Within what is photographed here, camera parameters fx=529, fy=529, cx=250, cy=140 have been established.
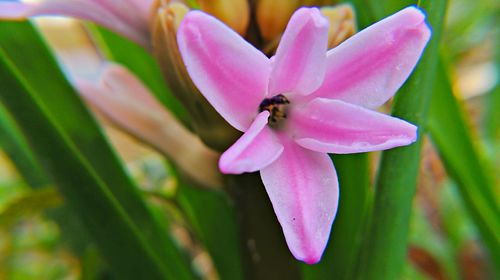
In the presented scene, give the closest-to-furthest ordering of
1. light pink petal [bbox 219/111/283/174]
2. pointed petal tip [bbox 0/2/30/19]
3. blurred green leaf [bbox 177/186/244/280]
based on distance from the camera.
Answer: light pink petal [bbox 219/111/283/174] → pointed petal tip [bbox 0/2/30/19] → blurred green leaf [bbox 177/186/244/280]

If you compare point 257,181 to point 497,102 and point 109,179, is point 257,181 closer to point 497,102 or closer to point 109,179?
point 109,179

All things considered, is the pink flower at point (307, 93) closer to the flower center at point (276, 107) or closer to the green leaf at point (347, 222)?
the flower center at point (276, 107)

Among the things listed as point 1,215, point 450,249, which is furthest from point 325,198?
point 450,249

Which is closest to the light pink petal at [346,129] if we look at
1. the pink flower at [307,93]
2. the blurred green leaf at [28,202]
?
the pink flower at [307,93]

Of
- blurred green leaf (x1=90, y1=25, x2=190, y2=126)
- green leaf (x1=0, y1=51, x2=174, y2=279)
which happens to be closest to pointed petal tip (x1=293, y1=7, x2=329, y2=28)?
green leaf (x1=0, y1=51, x2=174, y2=279)

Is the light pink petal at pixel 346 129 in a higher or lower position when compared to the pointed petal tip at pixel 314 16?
lower

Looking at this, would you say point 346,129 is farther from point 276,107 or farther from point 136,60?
point 136,60

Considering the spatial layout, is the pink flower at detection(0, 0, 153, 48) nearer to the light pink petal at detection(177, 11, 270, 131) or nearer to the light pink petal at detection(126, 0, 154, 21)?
the light pink petal at detection(126, 0, 154, 21)
